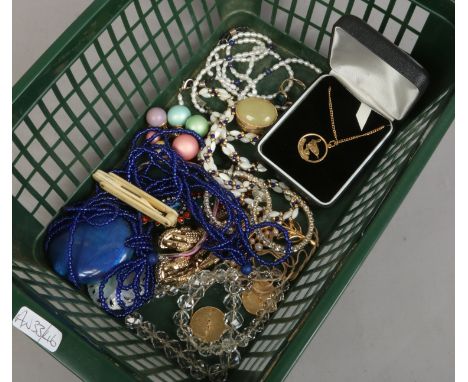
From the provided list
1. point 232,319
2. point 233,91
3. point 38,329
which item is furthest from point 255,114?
point 38,329

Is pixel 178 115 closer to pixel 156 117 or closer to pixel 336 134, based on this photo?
pixel 156 117

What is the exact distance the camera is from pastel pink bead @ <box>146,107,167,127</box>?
101 cm

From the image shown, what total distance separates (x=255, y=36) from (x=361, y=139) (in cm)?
34

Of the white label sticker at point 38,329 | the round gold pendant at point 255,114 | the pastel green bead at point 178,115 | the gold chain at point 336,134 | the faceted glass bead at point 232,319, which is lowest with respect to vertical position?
the white label sticker at point 38,329

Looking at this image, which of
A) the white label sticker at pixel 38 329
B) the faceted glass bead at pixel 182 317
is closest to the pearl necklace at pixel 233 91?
the faceted glass bead at pixel 182 317

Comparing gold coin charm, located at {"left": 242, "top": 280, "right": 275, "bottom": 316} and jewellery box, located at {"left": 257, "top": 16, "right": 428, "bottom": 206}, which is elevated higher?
jewellery box, located at {"left": 257, "top": 16, "right": 428, "bottom": 206}

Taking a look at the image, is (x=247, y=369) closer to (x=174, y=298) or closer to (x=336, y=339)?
(x=174, y=298)

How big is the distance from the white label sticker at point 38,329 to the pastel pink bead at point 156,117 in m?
0.49

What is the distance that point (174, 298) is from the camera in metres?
0.96

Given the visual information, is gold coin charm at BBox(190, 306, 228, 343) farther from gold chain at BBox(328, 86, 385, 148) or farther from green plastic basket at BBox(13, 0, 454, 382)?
gold chain at BBox(328, 86, 385, 148)

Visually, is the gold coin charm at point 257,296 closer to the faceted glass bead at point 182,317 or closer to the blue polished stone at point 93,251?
the faceted glass bead at point 182,317

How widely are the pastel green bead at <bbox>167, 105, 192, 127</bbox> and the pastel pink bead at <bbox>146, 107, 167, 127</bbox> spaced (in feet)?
0.04

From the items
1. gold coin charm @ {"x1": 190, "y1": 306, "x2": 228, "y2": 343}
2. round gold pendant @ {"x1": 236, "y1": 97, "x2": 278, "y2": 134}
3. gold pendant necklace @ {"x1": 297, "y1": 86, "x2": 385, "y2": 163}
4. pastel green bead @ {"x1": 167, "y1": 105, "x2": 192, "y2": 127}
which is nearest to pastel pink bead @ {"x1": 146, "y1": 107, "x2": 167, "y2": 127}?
pastel green bead @ {"x1": 167, "y1": 105, "x2": 192, "y2": 127}

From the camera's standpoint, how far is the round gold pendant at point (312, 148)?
3.25 ft
